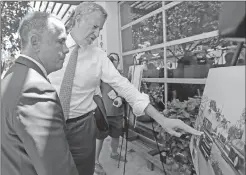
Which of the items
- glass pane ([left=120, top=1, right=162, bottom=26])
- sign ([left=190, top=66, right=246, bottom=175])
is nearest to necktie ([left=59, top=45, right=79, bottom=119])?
sign ([left=190, top=66, right=246, bottom=175])

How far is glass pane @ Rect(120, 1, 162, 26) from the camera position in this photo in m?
3.97

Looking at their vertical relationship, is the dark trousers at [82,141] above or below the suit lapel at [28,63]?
below

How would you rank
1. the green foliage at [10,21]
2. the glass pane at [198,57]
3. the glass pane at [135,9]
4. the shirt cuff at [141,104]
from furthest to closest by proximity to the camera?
1. the green foliage at [10,21]
2. the glass pane at [135,9]
3. the glass pane at [198,57]
4. the shirt cuff at [141,104]

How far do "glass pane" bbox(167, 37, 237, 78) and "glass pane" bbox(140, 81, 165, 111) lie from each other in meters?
0.31

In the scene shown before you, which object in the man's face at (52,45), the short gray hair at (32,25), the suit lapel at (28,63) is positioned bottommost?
the suit lapel at (28,63)

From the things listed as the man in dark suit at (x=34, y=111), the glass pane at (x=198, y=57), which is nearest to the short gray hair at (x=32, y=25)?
the man in dark suit at (x=34, y=111)

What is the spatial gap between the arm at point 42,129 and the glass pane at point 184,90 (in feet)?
7.46

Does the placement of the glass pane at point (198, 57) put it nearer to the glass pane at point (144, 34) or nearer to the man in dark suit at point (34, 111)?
the glass pane at point (144, 34)

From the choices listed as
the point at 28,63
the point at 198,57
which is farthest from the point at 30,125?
the point at 198,57

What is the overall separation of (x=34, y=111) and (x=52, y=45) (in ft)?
1.08

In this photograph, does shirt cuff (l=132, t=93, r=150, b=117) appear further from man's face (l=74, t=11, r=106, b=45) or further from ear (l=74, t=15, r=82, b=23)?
ear (l=74, t=15, r=82, b=23)

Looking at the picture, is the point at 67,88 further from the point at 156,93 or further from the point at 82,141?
the point at 156,93

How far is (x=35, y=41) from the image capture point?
95cm

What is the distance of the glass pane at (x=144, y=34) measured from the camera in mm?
3791
